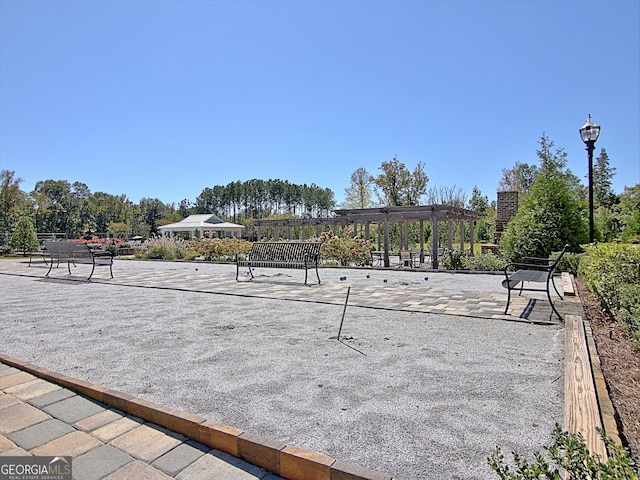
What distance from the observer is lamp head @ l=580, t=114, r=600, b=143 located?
7.89m

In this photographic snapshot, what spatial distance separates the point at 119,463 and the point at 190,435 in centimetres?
37

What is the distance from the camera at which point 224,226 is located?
29.0 m

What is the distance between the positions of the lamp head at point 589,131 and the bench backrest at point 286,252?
6092 millimetres

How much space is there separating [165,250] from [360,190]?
22707mm

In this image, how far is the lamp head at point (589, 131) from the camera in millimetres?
7891

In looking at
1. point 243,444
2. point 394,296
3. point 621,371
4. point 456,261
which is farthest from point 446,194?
point 243,444

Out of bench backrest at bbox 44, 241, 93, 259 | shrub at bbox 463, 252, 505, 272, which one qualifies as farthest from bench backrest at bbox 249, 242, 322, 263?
shrub at bbox 463, 252, 505, 272

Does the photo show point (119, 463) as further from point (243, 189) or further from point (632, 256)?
point (243, 189)

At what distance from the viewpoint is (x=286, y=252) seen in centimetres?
863

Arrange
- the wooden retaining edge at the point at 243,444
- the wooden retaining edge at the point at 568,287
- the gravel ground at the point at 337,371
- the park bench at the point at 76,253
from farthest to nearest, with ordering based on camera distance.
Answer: the park bench at the point at 76,253 → the wooden retaining edge at the point at 568,287 → the gravel ground at the point at 337,371 → the wooden retaining edge at the point at 243,444

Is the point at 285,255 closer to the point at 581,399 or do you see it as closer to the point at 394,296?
the point at 394,296

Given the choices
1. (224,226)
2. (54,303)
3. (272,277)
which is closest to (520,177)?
(224,226)

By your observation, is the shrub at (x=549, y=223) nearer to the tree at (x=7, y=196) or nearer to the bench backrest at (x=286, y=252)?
the bench backrest at (x=286, y=252)

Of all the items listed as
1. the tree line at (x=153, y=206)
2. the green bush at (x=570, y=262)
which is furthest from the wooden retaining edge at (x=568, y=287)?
the tree line at (x=153, y=206)
